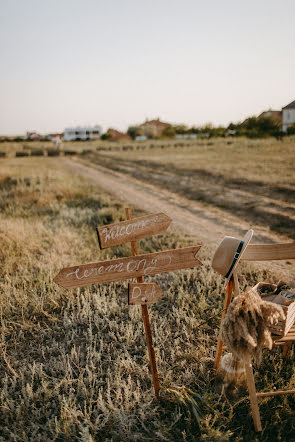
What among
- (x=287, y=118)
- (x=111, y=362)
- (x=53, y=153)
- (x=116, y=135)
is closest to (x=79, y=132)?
(x=116, y=135)

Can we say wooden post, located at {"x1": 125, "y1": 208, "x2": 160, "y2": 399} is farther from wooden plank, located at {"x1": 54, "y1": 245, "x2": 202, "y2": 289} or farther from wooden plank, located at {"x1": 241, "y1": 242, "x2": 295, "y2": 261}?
wooden plank, located at {"x1": 241, "y1": 242, "x2": 295, "y2": 261}

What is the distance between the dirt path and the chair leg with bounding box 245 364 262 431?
3.06m

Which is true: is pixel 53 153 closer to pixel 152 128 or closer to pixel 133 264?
pixel 133 264

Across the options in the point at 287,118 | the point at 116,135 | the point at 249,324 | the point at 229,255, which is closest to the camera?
the point at 249,324

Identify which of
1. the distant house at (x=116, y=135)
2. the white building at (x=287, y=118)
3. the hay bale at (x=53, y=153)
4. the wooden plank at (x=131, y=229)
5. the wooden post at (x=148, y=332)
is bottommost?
the wooden post at (x=148, y=332)

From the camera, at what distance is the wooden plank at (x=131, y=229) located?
2.34 metres

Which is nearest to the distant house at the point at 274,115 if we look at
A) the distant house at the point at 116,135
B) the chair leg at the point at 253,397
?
the chair leg at the point at 253,397

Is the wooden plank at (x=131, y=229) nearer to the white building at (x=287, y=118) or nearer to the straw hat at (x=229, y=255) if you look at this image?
the straw hat at (x=229, y=255)

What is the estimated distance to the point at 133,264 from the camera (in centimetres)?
239

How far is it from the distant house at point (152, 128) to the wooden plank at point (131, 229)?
3429 inches

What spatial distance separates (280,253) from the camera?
2.46 meters

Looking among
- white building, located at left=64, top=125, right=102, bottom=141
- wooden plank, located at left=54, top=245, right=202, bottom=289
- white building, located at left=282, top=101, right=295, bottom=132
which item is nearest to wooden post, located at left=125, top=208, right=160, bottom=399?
wooden plank, located at left=54, top=245, right=202, bottom=289

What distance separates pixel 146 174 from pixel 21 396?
15.4 metres

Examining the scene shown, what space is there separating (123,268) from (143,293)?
0.28m
